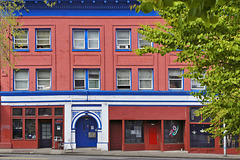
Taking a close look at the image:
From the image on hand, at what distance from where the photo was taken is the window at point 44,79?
94.6 feet

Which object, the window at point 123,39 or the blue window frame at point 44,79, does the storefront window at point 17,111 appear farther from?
the window at point 123,39

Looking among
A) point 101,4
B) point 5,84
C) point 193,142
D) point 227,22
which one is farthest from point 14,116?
point 227,22

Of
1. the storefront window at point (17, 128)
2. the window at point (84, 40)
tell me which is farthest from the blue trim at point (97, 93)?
the window at point (84, 40)

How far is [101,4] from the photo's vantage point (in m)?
28.9

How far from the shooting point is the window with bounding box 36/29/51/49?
2902 cm

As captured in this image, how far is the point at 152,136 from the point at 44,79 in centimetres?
955

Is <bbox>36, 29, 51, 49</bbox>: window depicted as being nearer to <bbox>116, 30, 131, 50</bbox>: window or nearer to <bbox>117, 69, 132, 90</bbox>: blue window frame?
<bbox>116, 30, 131, 50</bbox>: window

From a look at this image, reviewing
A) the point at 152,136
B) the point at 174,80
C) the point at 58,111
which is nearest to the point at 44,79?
the point at 58,111

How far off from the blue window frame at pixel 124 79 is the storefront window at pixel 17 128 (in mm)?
8146

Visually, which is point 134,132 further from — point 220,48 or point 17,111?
point 220,48

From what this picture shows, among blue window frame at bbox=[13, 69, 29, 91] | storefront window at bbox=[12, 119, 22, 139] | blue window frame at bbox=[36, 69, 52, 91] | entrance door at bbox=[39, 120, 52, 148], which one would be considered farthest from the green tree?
storefront window at bbox=[12, 119, 22, 139]

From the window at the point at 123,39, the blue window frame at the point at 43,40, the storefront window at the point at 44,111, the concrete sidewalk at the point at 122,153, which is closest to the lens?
the concrete sidewalk at the point at 122,153

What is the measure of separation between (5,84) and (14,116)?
258 cm

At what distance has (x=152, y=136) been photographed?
28797 millimetres
